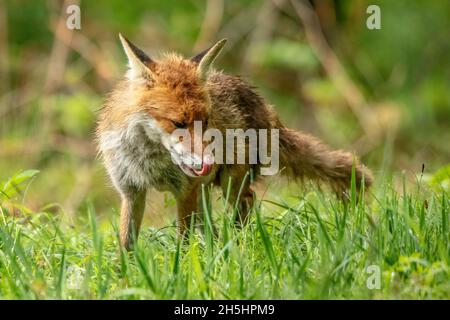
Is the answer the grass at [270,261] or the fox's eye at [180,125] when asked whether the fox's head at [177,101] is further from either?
the grass at [270,261]

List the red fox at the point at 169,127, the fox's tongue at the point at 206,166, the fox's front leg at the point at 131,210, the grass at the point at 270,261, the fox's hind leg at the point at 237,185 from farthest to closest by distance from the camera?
1. the fox's hind leg at the point at 237,185
2. the fox's front leg at the point at 131,210
3. the red fox at the point at 169,127
4. the fox's tongue at the point at 206,166
5. the grass at the point at 270,261

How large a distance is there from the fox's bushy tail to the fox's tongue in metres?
1.76

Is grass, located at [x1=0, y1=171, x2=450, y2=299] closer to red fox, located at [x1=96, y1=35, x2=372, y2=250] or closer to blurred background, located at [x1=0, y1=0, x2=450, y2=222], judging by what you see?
red fox, located at [x1=96, y1=35, x2=372, y2=250]

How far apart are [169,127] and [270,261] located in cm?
132

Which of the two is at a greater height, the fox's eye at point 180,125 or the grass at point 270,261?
the fox's eye at point 180,125

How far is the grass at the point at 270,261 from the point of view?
435cm

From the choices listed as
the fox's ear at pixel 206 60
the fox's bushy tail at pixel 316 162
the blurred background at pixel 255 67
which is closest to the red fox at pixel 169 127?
the fox's ear at pixel 206 60

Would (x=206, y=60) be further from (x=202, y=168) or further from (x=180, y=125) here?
(x=202, y=168)

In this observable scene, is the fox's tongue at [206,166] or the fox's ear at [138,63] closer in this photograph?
the fox's tongue at [206,166]

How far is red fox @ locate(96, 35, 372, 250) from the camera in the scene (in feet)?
18.1

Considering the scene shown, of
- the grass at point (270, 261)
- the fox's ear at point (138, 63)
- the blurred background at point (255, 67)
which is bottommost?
the grass at point (270, 261)

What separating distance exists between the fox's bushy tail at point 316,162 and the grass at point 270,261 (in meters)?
1.61

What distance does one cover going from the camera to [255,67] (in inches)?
543
